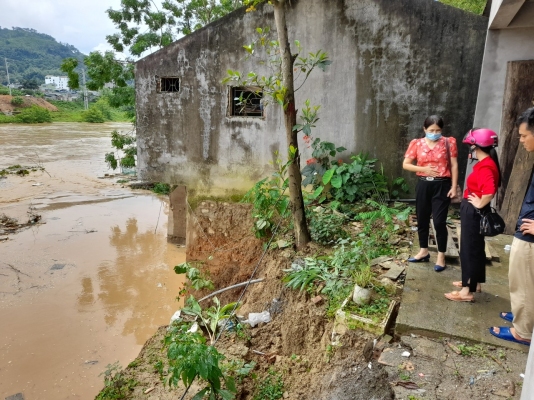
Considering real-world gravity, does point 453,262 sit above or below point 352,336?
above

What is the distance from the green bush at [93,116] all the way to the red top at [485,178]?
44.0 m

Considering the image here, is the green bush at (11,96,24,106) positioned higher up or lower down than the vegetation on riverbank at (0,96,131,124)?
higher up

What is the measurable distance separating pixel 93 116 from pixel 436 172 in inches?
1715

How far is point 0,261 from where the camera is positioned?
9.84 m

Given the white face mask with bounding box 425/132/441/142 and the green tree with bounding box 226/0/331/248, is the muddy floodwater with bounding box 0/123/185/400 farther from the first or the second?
the white face mask with bounding box 425/132/441/142

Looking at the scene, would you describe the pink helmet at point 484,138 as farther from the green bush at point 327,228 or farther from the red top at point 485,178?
the green bush at point 327,228

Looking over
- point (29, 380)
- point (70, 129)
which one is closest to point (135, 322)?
point (29, 380)

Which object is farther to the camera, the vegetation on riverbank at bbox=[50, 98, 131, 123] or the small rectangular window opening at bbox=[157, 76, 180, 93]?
the vegetation on riverbank at bbox=[50, 98, 131, 123]

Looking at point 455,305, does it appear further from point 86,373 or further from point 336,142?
point 86,373

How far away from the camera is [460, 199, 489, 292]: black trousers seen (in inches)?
117

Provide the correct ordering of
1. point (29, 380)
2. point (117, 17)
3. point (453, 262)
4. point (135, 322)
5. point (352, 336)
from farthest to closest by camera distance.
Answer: point (117, 17)
point (135, 322)
point (29, 380)
point (453, 262)
point (352, 336)

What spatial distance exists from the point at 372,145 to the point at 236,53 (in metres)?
2.98

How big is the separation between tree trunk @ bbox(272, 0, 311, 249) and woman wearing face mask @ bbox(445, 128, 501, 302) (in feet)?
6.78

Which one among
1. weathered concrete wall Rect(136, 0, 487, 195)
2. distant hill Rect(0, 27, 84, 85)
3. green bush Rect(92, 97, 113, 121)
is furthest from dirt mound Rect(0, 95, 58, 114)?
weathered concrete wall Rect(136, 0, 487, 195)
